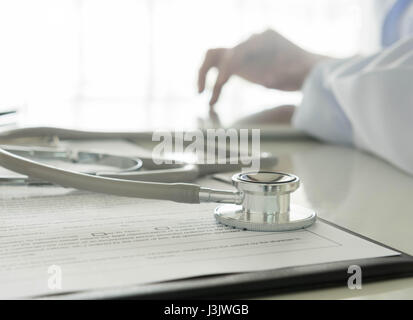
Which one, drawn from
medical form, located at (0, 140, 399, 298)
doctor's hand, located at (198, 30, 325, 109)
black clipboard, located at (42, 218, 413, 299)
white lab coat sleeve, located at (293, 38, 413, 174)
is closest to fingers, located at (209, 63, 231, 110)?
doctor's hand, located at (198, 30, 325, 109)

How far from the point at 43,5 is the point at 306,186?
3052 millimetres

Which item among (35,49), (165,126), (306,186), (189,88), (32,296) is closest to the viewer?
(32,296)

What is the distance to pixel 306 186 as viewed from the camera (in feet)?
1.57

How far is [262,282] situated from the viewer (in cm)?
25

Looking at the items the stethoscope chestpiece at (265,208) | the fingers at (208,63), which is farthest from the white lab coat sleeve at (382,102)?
the fingers at (208,63)

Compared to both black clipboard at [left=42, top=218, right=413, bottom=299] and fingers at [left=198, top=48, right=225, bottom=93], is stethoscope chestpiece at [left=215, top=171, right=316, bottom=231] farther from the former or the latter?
fingers at [left=198, top=48, right=225, bottom=93]

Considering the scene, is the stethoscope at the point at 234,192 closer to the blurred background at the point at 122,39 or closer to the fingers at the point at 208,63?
the fingers at the point at 208,63

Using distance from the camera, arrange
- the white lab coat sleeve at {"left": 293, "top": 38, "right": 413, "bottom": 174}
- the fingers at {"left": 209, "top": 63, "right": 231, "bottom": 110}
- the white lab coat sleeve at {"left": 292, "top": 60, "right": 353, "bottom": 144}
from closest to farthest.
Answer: the white lab coat sleeve at {"left": 293, "top": 38, "right": 413, "bottom": 174} → the white lab coat sleeve at {"left": 292, "top": 60, "right": 353, "bottom": 144} → the fingers at {"left": 209, "top": 63, "right": 231, "bottom": 110}

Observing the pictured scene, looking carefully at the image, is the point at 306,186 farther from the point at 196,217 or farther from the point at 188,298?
the point at 188,298

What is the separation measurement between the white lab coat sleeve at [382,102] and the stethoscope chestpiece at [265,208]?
0.23m

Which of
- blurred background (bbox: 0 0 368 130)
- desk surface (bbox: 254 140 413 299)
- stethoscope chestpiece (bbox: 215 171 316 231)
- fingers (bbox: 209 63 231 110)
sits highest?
blurred background (bbox: 0 0 368 130)

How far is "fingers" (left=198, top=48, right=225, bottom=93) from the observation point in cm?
101

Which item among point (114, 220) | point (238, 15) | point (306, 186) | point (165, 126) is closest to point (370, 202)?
point (306, 186)

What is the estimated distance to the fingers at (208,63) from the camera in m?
1.01
